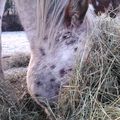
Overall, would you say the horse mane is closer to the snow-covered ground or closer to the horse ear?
the horse ear

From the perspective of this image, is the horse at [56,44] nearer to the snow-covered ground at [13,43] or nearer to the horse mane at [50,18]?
the horse mane at [50,18]

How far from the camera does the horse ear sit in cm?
114

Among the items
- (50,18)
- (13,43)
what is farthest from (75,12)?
(13,43)

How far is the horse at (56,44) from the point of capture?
1.14 m

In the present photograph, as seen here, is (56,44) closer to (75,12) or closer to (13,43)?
(75,12)

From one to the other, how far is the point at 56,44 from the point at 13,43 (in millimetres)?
1641

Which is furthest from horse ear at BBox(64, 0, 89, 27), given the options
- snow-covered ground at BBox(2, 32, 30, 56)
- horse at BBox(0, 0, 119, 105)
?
snow-covered ground at BBox(2, 32, 30, 56)

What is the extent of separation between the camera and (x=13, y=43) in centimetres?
276

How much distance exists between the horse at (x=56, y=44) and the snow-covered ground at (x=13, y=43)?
1217mm

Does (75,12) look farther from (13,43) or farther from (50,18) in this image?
(13,43)

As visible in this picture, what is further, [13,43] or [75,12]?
[13,43]

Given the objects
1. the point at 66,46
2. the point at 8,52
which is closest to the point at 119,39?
the point at 66,46

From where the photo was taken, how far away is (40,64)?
1143 mm

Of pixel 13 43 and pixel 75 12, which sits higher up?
pixel 75 12
